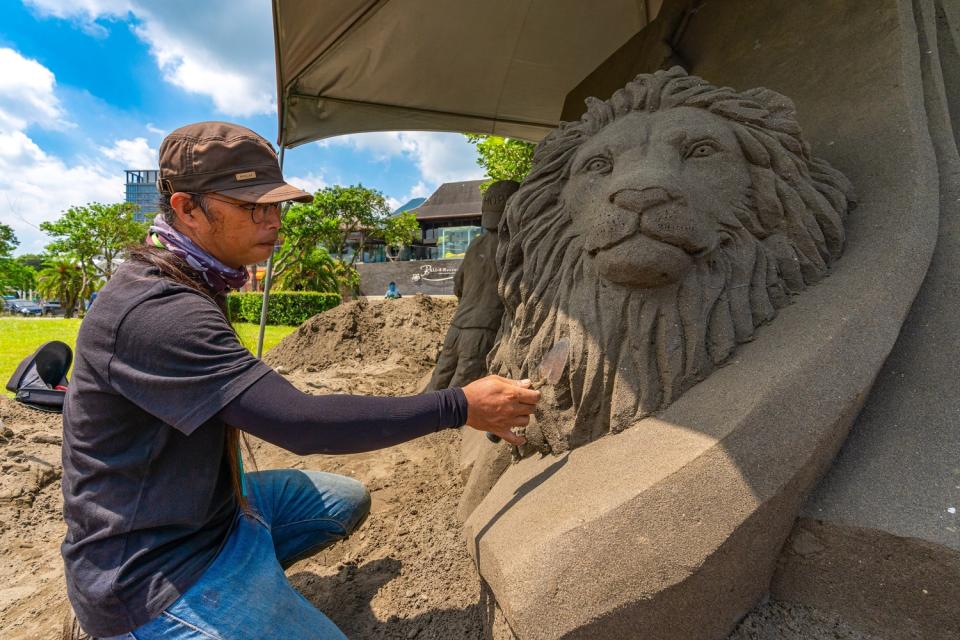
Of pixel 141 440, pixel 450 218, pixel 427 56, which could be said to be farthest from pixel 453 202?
pixel 141 440

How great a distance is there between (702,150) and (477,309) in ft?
8.62

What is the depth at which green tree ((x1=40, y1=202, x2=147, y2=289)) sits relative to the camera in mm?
25750

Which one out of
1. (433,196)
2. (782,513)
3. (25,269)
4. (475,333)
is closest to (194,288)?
(782,513)

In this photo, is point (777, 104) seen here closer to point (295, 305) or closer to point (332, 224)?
point (295, 305)

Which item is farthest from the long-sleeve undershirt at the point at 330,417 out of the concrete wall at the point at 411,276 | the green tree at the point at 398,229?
the green tree at the point at 398,229

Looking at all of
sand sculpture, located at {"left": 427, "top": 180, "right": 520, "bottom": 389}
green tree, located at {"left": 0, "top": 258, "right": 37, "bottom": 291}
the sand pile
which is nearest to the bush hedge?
the sand pile

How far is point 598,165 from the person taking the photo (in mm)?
1756

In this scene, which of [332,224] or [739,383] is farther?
[332,224]

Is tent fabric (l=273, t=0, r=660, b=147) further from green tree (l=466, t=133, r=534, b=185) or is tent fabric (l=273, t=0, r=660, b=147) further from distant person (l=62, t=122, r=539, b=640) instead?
green tree (l=466, t=133, r=534, b=185)

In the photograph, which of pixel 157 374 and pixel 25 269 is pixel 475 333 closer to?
pixel 157 374

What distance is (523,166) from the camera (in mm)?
14453

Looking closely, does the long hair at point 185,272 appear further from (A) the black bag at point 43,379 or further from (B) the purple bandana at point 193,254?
(A) the black bag at point 43,379

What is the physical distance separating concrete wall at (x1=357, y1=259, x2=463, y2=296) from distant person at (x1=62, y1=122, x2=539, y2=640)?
21952 millimetres

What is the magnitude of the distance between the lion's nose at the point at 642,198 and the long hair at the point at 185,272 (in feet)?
3.71
